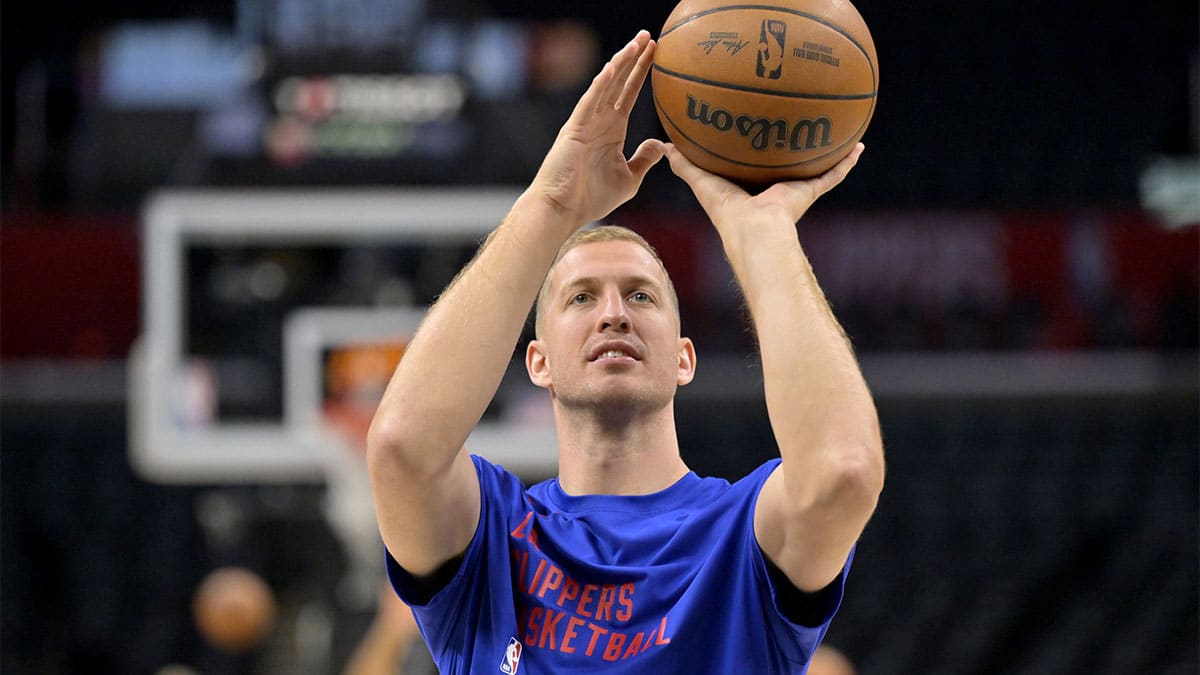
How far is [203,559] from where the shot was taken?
44.2ft

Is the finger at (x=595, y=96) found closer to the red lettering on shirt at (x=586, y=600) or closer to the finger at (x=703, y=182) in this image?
the finger at (x=703, y=182)

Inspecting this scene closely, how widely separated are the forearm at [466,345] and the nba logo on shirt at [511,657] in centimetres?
39

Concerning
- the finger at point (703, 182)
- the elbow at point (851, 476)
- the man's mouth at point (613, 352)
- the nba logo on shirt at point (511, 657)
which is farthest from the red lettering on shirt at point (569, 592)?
the finger at point (703, 182)

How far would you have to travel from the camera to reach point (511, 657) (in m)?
2.93

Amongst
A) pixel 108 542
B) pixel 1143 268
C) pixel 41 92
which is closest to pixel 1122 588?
pixel 1143 268

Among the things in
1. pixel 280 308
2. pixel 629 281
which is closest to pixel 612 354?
pixel 629 281

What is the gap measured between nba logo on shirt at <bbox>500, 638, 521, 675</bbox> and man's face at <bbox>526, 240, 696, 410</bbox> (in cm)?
52

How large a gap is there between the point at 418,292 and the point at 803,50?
5428 millimetres

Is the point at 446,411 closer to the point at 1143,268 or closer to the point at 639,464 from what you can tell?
the point at 639,464

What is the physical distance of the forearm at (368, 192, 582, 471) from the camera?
279 centimetres

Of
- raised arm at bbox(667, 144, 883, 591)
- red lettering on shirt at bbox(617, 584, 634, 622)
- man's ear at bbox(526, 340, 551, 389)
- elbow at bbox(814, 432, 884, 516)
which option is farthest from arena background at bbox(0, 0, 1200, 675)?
elbow at bbox(814, 432, 884, 516)

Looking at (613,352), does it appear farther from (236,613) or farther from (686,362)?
(236,613)

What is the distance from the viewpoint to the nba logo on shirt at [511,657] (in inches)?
115

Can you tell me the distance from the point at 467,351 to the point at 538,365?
1.79ft
